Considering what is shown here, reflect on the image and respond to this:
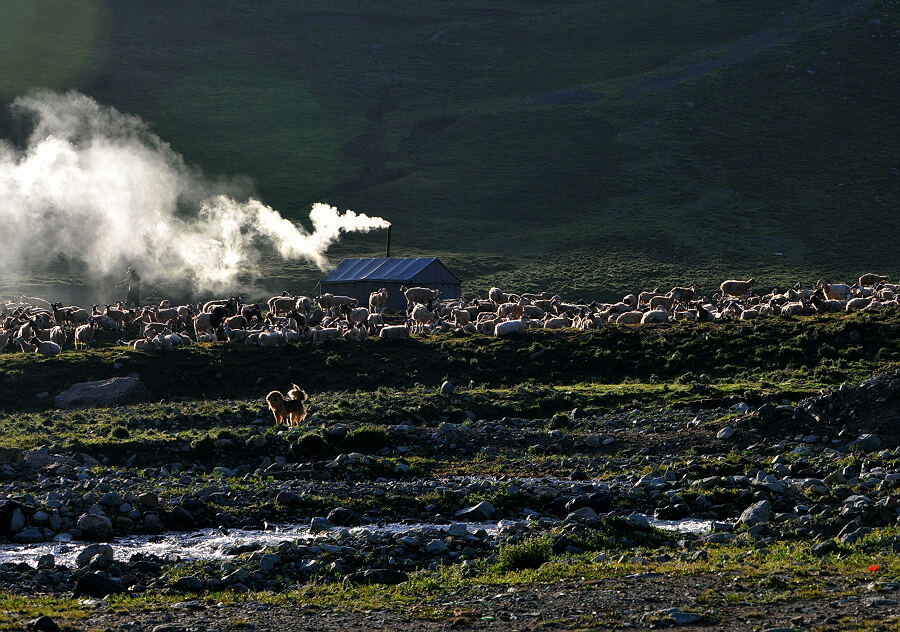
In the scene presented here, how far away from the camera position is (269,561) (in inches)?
590

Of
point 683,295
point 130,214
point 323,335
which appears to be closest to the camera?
point 323,335

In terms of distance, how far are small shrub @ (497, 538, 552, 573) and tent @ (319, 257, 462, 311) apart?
4730 cm

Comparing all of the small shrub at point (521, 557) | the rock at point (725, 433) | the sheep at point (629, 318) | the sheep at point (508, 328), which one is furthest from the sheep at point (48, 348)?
the small shrub at point (521, 557)

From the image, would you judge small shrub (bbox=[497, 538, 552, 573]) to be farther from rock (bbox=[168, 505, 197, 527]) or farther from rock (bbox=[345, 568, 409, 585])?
rock (bbox=[168, 505, 197, 527])

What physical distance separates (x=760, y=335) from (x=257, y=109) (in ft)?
431

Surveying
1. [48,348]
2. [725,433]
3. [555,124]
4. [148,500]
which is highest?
[555,124]

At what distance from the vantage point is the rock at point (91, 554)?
1525 centimetres

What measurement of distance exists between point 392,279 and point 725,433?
40961mm

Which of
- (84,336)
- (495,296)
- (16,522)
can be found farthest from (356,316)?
(16,522)

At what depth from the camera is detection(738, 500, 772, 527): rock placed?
1667 centimetres

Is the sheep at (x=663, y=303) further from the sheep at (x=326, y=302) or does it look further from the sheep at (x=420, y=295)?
the sheep at (x=326, y=302)

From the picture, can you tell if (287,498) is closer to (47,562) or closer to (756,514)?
(47,562)

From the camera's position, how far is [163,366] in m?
37.8

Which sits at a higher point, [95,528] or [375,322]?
[375,322]
